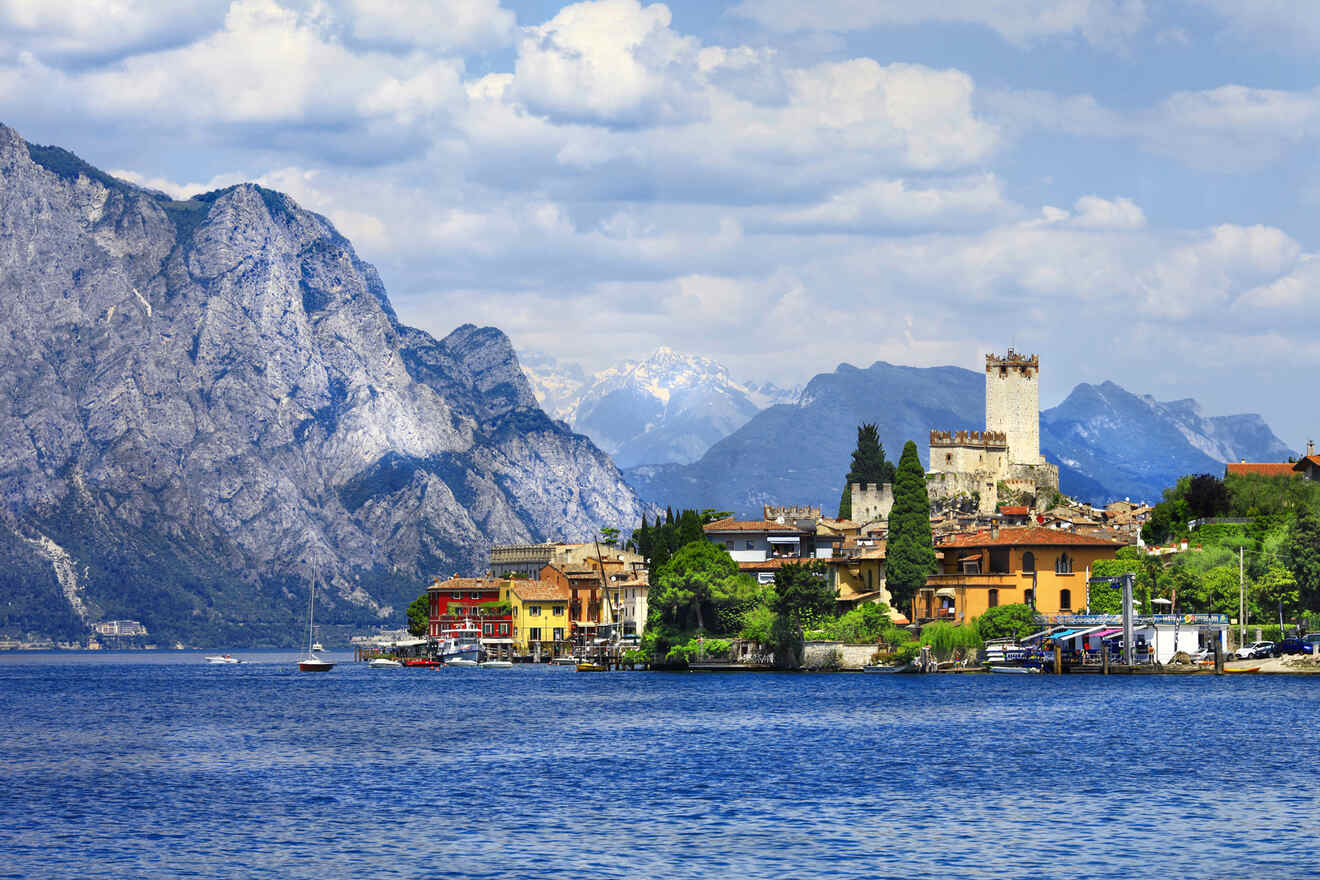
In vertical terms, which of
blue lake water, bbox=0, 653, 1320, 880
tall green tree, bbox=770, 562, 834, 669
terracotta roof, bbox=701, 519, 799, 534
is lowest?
blue lake water, bbox=0, 653, 1320, 880

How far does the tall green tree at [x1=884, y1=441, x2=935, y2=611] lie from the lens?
492 ft

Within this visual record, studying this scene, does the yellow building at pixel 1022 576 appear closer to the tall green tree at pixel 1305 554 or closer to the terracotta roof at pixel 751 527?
the tall green tree at pixel 1305 554

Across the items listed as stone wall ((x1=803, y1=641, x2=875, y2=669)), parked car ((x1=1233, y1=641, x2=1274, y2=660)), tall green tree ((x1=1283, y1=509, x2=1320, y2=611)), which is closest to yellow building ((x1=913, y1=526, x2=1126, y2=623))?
stone wall ((x1=803, y1=641, x2=875, y2=669))

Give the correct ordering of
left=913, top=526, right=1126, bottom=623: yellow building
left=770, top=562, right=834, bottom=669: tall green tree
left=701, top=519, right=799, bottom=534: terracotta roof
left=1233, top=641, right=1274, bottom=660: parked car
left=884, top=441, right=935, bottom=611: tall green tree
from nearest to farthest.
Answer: left=1233, top=641, right=1274, bottom=660: parked car → left=913, top=526, right=1126, bottom=623: yellow building → left=770, top=562, right=834, bottom=669: tall green tree → left=884, top=441, right=935, bottom=611: tall green tree → left=701, top=519, right=799, bottom=534: terracotta roof

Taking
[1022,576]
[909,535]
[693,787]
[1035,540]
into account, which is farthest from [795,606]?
[693,787]

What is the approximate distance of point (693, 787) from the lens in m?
66.9

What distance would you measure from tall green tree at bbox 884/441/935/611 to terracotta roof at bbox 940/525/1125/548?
4.96 meters

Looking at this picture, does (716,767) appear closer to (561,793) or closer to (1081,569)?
(561,793)

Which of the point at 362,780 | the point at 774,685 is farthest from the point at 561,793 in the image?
the point at 774,685

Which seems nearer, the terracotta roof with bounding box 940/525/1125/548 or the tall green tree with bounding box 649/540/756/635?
the terracotta roof with bounding box 940/525/1125/548

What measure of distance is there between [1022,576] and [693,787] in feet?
283

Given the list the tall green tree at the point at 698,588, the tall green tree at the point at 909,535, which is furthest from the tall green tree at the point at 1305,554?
the tall green tree at the point at 698,588

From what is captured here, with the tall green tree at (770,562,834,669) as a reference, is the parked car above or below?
below

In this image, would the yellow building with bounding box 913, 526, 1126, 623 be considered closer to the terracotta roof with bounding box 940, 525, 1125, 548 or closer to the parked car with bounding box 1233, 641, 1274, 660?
the terracotta roof with bounding box 940, 525, 1125, 548
